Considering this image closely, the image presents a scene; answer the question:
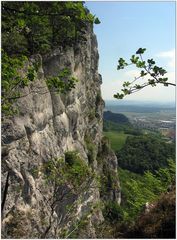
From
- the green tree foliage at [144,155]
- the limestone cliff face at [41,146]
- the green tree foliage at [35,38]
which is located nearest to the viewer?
the green tree foliage at [35,38]

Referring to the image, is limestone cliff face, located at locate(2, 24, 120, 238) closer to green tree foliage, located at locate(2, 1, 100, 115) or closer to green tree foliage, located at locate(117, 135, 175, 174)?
green tree foliage, located at locate(2, 1, 100, 115)

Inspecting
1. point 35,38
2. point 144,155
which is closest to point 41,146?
point 35,38

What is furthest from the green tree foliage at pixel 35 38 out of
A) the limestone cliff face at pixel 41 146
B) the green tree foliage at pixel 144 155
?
the green tree foliage at pixel 144 155

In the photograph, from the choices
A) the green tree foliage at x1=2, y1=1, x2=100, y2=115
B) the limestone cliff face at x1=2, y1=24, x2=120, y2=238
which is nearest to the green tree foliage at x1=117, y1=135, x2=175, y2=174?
the limestone cliff face at x1=2, y1=24, x2=120, y2=238

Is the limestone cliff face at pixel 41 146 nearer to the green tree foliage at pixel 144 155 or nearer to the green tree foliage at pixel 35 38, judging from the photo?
the green tree foliage at pixel 35 38

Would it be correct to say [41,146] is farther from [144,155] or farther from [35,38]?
[144,155]

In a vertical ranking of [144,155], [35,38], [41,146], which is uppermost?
[35,38]
